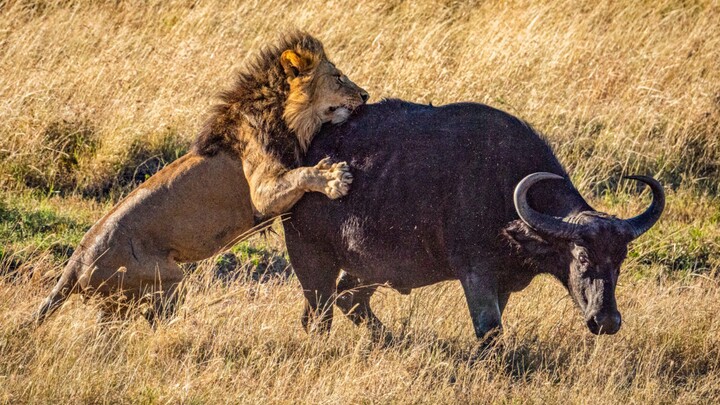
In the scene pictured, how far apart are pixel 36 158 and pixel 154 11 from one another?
363cm

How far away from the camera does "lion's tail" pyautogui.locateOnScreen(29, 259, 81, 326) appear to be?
7.14m

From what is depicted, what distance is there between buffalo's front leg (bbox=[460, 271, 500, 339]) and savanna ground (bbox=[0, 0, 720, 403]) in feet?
0.60

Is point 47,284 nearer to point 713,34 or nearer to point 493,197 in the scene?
point 493,197

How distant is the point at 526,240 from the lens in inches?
260

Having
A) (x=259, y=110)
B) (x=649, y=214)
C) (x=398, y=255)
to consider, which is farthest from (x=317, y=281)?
(x=649, y=214)

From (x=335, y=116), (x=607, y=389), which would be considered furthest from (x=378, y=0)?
(x=607, y=389)

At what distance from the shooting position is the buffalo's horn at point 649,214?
6387 millimetres

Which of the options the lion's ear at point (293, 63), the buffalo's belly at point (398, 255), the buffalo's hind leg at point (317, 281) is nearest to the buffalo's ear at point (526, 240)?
the buffalo's belly at point (398, 255)

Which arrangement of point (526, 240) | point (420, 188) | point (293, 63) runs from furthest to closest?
point (293, 63)
point (420, 188)
point (526, 240)

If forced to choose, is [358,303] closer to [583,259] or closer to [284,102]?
[284,102]

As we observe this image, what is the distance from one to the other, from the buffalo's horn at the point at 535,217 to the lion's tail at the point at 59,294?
2.68 m

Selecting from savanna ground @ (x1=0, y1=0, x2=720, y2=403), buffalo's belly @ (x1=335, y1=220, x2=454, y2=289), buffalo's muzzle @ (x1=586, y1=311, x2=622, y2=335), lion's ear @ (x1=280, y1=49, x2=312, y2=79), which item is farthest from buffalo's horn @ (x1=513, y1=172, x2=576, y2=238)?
lion's ear @ (x1=280, y1=49, x2=312, y2=79)

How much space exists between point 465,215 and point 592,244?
74 centimetres

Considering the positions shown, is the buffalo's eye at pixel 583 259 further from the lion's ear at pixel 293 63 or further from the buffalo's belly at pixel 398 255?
the lion's ear at pixel 293 63
